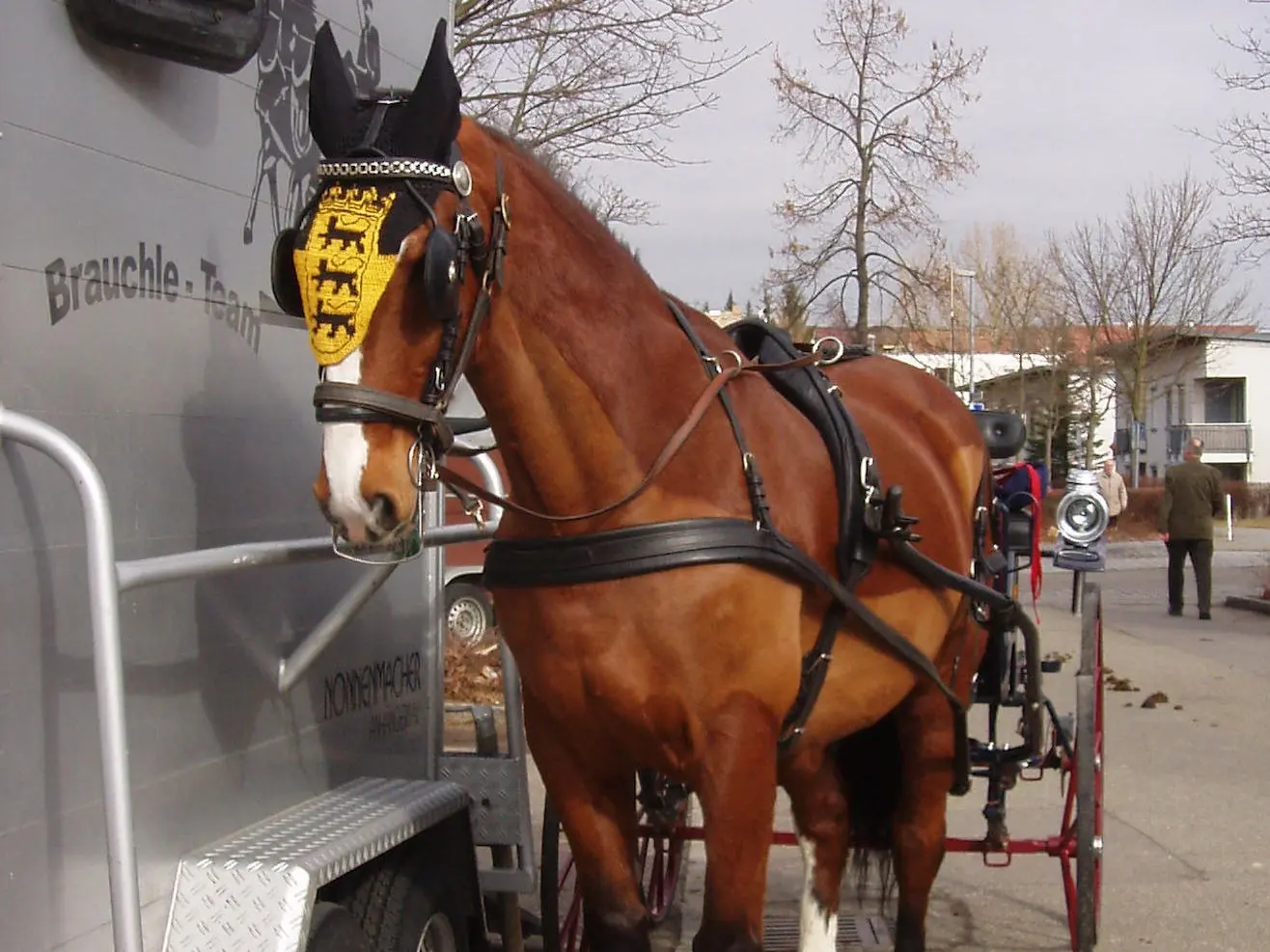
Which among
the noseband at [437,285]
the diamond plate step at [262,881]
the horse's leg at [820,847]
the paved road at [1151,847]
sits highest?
the noseband at [437,285]

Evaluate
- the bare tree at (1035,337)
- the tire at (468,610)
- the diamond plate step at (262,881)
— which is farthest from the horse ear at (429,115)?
the bare tree at (1035,337)

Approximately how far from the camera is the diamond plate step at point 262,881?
263 cm

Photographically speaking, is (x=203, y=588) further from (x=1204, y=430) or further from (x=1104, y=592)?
(x=1204, y=430)

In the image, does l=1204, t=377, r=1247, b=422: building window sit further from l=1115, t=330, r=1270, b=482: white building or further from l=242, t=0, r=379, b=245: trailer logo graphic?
l=242, t=0, r=379, b=245: trailer logo graphic

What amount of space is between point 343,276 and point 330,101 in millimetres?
382

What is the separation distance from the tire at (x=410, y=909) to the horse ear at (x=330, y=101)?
166cm

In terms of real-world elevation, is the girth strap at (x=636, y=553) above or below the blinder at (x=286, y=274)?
below

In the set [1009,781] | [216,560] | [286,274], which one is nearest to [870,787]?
[1009,781]

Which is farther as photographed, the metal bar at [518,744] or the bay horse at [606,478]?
the metal bar at [518,744]

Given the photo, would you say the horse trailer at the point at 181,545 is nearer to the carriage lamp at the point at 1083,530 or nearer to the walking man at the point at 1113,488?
the carriage lamp at the point at 1083,530

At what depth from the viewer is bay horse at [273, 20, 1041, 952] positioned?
2.45 metres

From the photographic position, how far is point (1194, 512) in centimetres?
1595

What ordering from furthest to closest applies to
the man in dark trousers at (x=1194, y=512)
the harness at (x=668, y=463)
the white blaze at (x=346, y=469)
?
the man in dark trousers at (x=1194, y=512) < the harness at (x=668, y=463) < the white blaze at (x=346, y=469)

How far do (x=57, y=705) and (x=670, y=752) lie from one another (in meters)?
1.22
